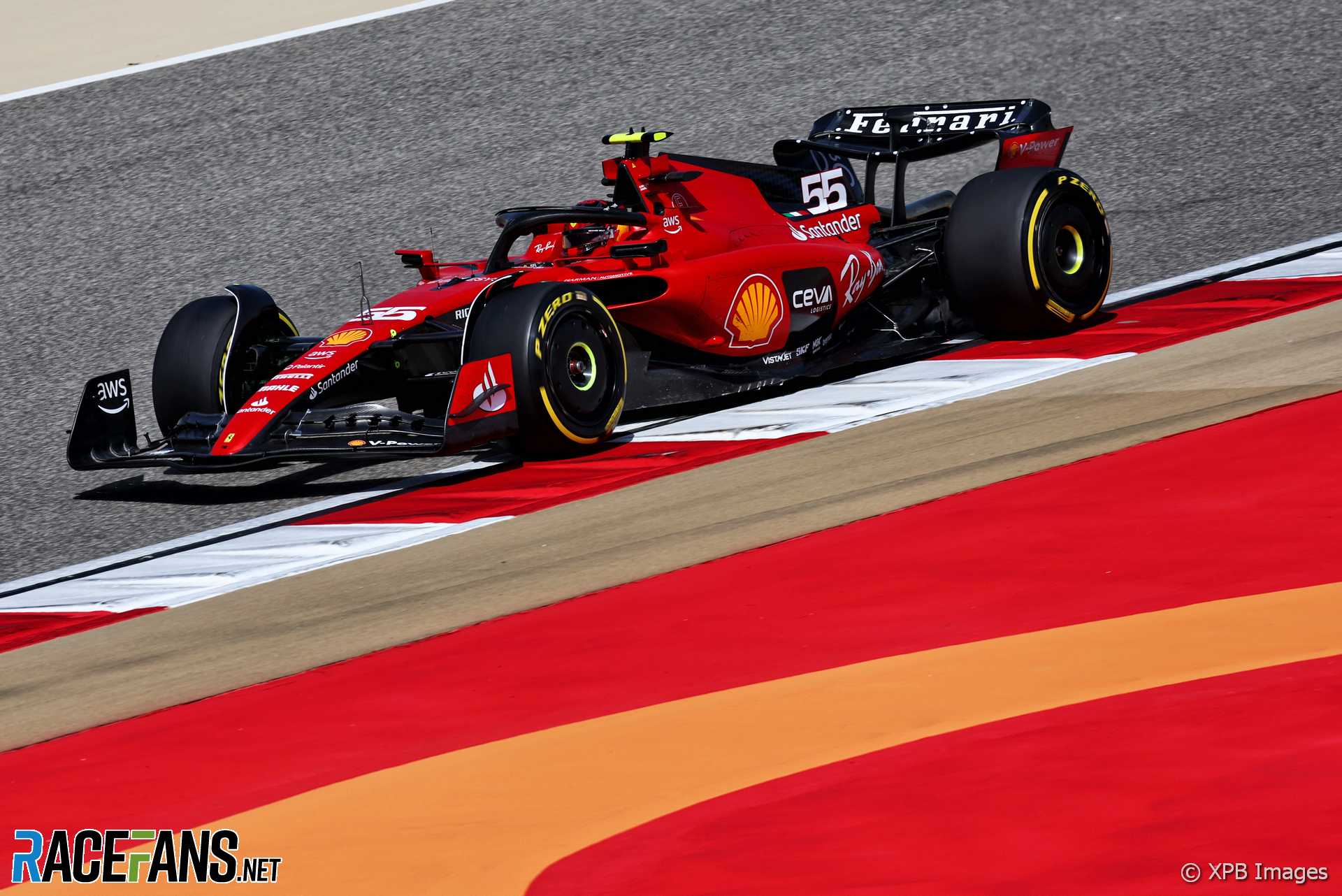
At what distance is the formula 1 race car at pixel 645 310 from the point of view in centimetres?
751

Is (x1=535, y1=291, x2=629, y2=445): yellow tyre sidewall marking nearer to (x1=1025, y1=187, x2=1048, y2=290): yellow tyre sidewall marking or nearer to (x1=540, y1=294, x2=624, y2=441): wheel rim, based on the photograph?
(x1=540, y1=294, x2=624, y2=441): wheel rim

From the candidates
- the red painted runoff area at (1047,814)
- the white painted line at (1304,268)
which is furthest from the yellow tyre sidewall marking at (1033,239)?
the red painted runoff area at (1047,814)

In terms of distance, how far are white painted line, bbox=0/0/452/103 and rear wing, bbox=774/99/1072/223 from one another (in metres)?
8.08

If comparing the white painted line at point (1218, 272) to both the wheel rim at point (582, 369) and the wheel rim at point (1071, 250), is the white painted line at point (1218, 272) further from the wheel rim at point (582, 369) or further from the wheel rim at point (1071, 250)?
the wheel rim at point (582, 369)

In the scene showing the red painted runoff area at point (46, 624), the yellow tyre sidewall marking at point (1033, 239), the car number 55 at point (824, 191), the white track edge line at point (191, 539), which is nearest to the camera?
the red painted runoff area at point (46, 624)

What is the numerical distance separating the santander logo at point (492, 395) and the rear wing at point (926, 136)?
2.72 m

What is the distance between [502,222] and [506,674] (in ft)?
13.2

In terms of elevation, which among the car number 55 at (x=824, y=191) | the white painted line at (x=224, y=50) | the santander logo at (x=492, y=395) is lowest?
the santander logo at (x=492, y=395)

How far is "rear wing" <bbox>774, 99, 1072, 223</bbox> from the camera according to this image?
959cm

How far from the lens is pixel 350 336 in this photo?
7742 mm

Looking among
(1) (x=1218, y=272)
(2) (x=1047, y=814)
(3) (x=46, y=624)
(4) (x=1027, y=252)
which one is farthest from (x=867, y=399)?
(2) (x=1047, y=814)

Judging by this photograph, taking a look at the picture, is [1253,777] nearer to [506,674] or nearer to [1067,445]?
[506,674]

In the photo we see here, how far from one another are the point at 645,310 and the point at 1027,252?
1.92 meters

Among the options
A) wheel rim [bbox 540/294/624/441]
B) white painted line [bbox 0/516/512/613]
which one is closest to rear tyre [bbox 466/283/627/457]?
wheel rim [bbox 540/294/624/441]
